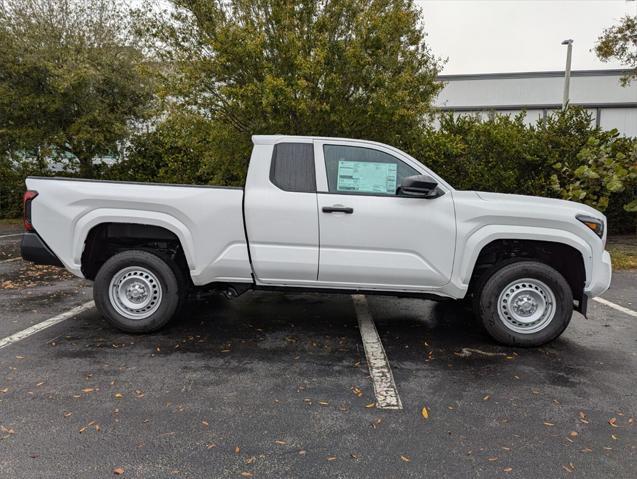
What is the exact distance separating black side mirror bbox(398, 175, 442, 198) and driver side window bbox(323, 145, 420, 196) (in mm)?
143

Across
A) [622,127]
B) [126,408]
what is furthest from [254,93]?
[622,127]

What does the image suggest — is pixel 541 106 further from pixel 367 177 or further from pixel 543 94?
pixel 367 177

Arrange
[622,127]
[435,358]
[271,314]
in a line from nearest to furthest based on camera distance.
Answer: [435,358] → [271,314] → [622,127]

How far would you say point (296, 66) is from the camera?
8.13 meters

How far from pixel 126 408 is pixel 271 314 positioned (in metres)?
2.53

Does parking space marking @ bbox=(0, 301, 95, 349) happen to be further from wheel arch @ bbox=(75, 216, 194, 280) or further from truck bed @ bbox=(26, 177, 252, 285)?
truck bed @ bbox=(26, 177, 252, 285)

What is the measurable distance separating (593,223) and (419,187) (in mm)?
1712

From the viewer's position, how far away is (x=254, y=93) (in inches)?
320

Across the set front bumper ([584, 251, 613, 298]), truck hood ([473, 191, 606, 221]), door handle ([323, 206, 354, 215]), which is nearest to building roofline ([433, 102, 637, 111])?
truck hood ([473, 191, 606, 221])

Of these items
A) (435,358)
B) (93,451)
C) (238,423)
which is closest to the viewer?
(93,451)

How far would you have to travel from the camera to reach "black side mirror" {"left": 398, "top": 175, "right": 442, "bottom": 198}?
4438 millimetres

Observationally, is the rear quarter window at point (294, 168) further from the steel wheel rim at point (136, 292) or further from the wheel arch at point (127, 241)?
the steel wheel rim at point (136, 292)

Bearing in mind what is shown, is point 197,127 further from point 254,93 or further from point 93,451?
point 93,451

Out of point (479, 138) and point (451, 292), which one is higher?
point (479, 138)
